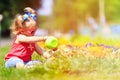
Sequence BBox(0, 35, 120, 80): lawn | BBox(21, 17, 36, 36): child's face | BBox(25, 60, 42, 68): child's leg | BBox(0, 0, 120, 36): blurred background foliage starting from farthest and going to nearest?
BBox(0, 0, 120, 36): blurred background foliage
BBox(21, 17, 36, 36): child's face
BBox(25, 60, 42, 68): child's leg
BBox(0, 35, 120, 80): lawn

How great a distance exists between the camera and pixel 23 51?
2.25 metres

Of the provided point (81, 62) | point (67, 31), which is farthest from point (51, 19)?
point (81, 62)

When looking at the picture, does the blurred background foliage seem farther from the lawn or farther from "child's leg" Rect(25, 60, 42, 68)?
"child's leg" Rect(25, 60, 42, 68)

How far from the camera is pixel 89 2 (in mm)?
2738

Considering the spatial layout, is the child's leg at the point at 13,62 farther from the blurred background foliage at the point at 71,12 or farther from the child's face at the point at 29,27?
the blurred background foliage at the point at 71,12

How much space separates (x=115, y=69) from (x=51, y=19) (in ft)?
2.54

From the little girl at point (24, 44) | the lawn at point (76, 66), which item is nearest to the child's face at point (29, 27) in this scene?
the little girl at point (24, 44)

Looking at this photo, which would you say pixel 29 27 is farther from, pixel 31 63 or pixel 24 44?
pixel 31 63

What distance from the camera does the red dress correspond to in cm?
225

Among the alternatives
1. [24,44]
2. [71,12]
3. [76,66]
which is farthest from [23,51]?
[71,12]

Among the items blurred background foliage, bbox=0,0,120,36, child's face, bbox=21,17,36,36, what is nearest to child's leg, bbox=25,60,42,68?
child's face, bbox=21,17,36,36

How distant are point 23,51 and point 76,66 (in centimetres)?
29

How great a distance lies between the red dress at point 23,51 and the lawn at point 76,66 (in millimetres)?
59

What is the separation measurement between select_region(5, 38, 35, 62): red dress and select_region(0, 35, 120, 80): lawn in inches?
2.3
